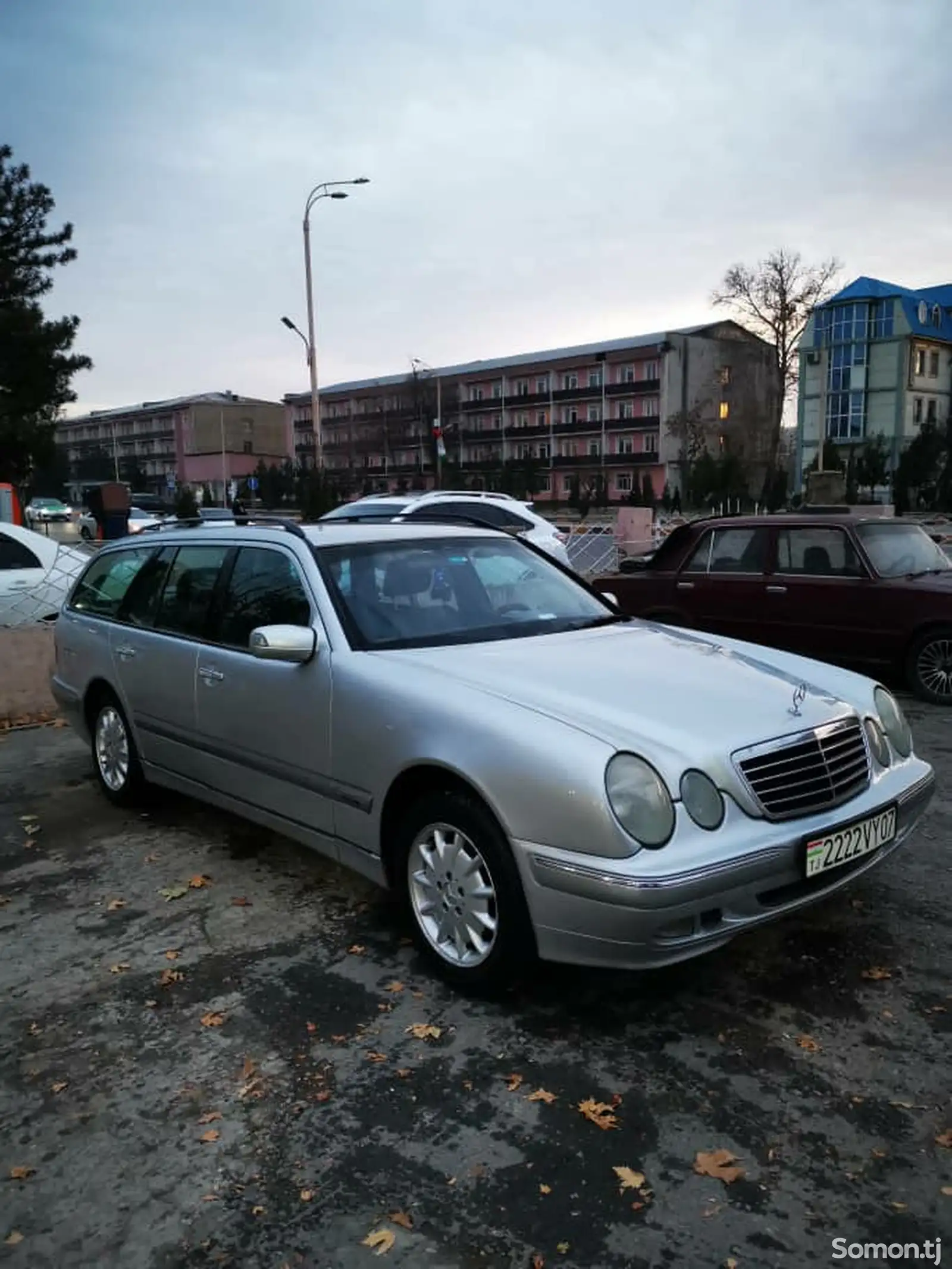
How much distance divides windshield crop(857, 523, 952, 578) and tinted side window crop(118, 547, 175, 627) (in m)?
5.62

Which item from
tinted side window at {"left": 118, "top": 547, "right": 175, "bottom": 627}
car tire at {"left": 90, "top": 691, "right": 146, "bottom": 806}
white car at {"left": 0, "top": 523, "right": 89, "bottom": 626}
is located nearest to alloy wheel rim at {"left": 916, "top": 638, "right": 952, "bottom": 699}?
tinted side window at {"left": 118, "top": 547, "right": 175, "bottom": 627}

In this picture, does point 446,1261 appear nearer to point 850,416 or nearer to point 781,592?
point 781,592

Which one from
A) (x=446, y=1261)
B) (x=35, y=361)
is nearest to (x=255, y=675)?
(x=446, y=1261)

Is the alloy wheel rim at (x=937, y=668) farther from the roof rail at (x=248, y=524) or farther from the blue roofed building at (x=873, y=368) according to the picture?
the blue roofed building at (x=873, y=368)

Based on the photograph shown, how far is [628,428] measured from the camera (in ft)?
235

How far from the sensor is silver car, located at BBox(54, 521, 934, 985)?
9.32 feet

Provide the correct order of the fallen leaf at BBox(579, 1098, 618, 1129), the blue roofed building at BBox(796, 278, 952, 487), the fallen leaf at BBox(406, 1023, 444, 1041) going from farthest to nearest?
the blue roofed building at BBox(796, 278, 952, 487), the fallen leaf at BBox(406, 1023, 444, 1041), the fallen leaf at BBox(579, 1098, 618, 1129)

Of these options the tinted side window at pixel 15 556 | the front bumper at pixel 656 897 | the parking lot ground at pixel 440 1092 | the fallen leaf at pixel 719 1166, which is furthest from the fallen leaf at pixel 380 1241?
the tinted side window at pixel 15 556

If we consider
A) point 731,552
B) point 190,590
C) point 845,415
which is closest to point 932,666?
point 731,552

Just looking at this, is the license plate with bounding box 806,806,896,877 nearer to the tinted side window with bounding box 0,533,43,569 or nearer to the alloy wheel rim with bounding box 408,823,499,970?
the alloy wheel rim with bounding box 408,823,499,970

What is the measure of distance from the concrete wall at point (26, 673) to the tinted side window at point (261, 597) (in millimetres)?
4091

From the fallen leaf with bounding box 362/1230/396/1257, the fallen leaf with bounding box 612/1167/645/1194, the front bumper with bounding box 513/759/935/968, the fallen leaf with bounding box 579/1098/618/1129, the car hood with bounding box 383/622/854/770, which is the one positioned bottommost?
the fallen leaf with bounding box 362/1230/396/1257

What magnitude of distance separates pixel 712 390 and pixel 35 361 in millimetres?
54306

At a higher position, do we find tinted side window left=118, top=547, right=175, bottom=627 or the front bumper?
tinted side window left=118, top=547, right=175, bottom=627
